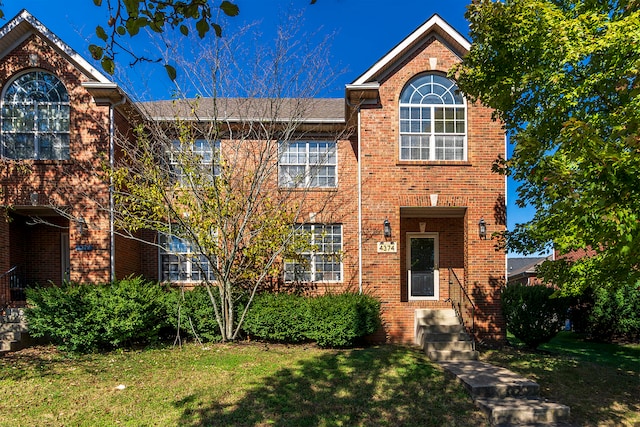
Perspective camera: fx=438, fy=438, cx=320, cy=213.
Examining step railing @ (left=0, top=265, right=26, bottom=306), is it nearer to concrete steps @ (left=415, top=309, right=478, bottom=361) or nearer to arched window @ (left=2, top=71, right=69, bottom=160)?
arched window @ (left=2, top=71, right=69, bottom=160)

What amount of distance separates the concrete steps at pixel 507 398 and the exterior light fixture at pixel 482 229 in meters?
3.54

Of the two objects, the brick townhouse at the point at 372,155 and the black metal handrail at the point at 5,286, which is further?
the black metal handrail at the point at 5,286

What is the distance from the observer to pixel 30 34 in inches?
444

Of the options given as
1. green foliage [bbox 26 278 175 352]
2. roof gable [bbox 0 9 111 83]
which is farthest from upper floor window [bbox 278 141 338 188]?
green foliage [bbox 26 278 175 352]

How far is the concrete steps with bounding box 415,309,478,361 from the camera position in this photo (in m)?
9.57

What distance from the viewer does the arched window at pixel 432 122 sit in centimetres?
1152

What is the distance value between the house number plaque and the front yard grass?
2.84 meters

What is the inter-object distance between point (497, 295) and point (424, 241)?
2614mm

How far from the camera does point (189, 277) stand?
41.4 feet

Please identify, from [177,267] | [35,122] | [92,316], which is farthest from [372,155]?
[35,122]

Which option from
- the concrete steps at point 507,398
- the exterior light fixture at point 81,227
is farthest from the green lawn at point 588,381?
the exterior light fixture at point 81,227

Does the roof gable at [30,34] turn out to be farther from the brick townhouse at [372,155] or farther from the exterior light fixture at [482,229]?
the exterior light fixture at [482,229]

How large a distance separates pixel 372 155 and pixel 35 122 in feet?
28.6

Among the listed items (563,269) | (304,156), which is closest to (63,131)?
(304,156)
